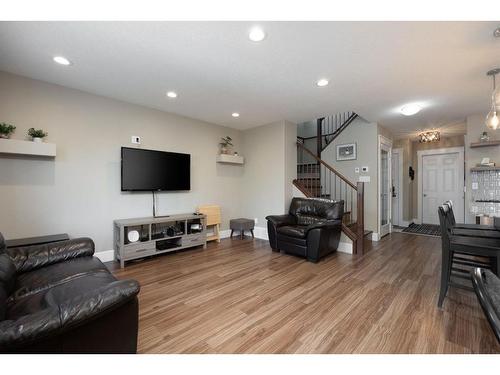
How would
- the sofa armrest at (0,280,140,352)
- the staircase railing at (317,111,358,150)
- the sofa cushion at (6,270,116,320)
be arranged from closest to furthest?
1. the sofa armrest at (0,280,140,352)
2. the sofa cushion at (6,270,116,320)
3. the staircase railing at (317,111,358,150)

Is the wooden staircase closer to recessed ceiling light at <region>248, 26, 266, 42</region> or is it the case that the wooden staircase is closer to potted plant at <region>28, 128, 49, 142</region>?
recessed ceiling light at <region>248, 26, 266, 42</region>

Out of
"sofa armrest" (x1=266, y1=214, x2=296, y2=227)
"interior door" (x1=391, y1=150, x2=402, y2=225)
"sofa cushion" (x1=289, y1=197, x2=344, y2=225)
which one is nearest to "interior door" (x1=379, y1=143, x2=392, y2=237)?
"interior door" (x1=391, y1=150, x2=402, y2=225)

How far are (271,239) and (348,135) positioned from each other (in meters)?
3.12

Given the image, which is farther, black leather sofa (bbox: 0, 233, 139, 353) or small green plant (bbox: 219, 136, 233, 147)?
small green plant (bbox: 219, 136, 233, 147)

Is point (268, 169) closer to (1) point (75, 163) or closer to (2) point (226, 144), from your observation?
(2) point (226, 144)

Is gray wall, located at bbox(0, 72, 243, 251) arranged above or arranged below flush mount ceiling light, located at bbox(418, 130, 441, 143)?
below

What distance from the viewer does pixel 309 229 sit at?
3.39 metres

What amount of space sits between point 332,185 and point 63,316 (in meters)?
5.14

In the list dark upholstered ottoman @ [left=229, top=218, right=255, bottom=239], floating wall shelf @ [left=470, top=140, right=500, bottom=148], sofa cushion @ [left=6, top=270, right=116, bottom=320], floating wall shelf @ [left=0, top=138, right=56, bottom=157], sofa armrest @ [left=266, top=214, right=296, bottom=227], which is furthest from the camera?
dark upholstered ottoman @ [left=229, top=218, right=255, bottom=239]

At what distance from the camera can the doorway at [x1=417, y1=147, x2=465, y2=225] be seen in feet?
18.4

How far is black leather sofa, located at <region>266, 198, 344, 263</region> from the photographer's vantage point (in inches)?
131

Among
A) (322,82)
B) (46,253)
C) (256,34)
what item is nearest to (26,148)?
(46,253)

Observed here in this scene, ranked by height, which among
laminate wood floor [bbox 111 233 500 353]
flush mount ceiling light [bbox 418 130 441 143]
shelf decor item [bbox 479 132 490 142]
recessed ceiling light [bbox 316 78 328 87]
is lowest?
laminate wood floor [bbox 111 233 500 353]
